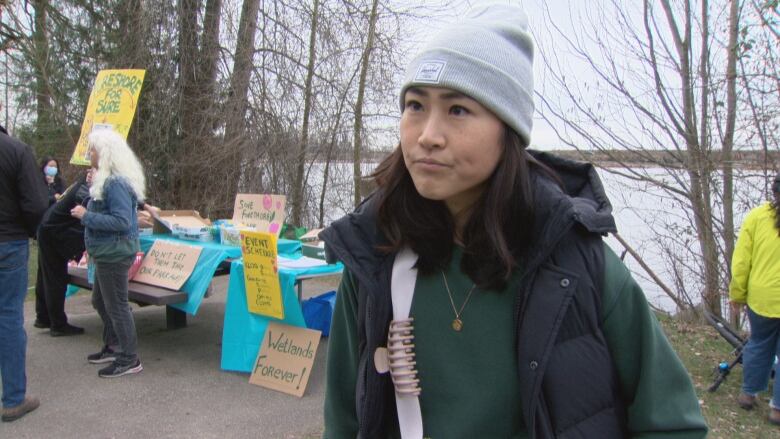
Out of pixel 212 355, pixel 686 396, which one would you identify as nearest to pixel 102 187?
pixel 212 355

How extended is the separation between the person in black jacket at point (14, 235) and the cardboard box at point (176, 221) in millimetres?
2071

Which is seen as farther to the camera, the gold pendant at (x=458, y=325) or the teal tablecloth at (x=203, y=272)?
the teal tablecloth at (x=203, y=272)

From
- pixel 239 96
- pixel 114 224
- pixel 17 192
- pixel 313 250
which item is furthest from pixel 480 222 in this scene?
pixel 239 96

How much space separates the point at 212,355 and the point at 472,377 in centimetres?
471

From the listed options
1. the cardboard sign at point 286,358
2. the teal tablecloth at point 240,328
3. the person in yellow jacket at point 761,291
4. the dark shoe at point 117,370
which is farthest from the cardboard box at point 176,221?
the person in yellow jacket at point 761,291

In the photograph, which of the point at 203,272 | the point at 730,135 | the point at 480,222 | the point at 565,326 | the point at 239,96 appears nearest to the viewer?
the point at 565,326

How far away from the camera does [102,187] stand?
444cm

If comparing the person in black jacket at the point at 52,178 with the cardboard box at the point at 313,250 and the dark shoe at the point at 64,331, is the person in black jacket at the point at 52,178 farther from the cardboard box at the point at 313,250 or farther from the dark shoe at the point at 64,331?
the cardboard box at the point at 313,250

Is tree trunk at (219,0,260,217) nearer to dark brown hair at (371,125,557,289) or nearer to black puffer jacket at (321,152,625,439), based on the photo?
dark brown hair at (371,125,557,289)

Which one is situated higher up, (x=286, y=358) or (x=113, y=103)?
(x=113, y=103)

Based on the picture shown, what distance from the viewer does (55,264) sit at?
5641 millimetres

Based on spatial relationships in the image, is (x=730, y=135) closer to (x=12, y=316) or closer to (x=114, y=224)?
(x=114, y=224)

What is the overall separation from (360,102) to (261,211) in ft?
12.8

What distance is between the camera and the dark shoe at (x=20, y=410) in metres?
3.95
